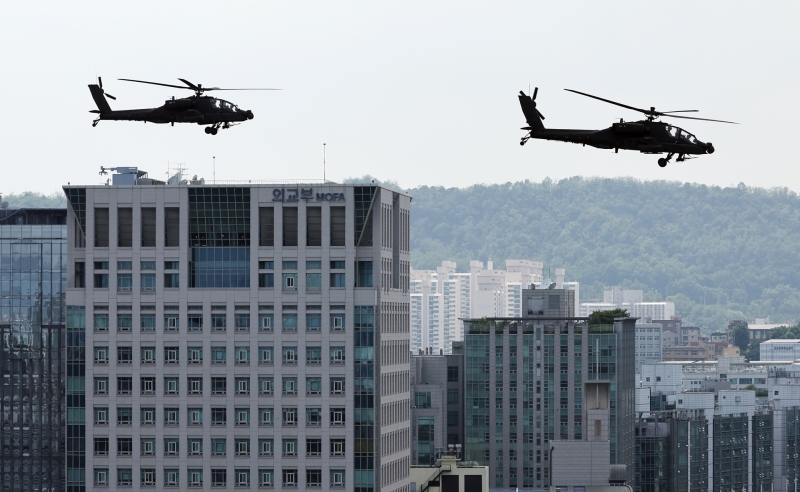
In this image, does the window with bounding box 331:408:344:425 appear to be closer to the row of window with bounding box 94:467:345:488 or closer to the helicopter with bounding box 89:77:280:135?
the row of window with bounding box 94:467:345:488

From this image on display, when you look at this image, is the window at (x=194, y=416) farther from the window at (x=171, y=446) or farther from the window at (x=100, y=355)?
the window at (x=100, y=355)

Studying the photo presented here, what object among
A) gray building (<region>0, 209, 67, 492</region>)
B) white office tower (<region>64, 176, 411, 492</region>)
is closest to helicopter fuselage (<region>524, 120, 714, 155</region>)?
white office tower (<region>64, 176, 411, 492</region>)

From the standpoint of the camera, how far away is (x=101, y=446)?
186 metres

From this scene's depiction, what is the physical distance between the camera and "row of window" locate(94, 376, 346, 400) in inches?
7303

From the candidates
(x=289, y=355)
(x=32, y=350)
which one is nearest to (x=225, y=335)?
(x=289, y=355)

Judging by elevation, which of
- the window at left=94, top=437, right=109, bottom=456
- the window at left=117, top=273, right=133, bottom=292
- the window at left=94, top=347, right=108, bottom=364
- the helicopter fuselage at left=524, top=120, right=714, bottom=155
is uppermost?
the helicopter fuselage at left=524, top=120, right=714, bottom=155

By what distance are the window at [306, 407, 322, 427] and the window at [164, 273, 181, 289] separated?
826 inches

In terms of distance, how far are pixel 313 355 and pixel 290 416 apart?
7.34m

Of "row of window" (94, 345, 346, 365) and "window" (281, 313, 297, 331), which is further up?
"window" (281, 313, 297, 331)

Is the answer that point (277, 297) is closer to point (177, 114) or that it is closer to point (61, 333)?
point (61, 333)

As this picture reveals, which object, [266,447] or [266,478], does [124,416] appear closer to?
[266,447]

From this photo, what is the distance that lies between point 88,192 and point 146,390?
23.5 metres

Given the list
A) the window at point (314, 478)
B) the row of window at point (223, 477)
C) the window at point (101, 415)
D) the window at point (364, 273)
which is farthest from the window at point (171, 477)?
the window at point (364, 273)

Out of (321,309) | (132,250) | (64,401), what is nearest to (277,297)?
(321,309)
